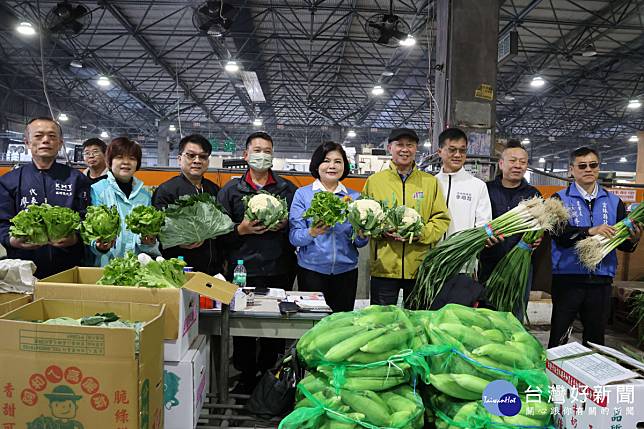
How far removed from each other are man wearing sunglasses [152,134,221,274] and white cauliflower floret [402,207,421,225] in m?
1.32

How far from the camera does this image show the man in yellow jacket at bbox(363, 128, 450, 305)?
299 centimetres

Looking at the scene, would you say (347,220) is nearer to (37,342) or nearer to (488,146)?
(37,342)

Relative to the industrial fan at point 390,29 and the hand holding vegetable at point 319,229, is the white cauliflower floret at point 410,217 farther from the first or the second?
A: the industrial fan at point 390,29

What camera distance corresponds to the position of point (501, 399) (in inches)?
50.0

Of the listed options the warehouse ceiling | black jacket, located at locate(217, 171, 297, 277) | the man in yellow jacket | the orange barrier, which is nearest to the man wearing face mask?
black jacket, located at locate(217, 171, 297, 277)

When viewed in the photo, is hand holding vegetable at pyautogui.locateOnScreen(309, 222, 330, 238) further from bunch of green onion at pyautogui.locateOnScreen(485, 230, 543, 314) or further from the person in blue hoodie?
bunch of green onion at pyautogui.locateOnScreen(485, 230, 543, 314)

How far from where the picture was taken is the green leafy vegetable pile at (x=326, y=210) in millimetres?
2760

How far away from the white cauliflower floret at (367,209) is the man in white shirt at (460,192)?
70cm

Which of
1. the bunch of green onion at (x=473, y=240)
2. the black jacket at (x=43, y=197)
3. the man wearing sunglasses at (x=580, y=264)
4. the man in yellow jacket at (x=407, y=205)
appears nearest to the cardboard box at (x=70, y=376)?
the black jacket at (x=43, y=197)

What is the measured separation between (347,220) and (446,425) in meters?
1.80

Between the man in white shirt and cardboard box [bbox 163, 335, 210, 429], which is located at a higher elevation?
the man in white shirt

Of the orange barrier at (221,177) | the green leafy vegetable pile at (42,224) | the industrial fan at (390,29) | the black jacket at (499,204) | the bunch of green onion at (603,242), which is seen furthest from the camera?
the industrial fan at (390,29)

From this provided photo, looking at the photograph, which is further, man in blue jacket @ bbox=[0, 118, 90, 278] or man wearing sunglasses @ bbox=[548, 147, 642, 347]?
man wearing sunglasses @ bbox=[548, 147, 642, 347]

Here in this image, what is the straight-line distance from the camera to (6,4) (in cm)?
1005
